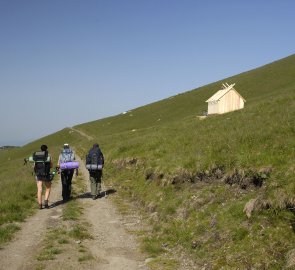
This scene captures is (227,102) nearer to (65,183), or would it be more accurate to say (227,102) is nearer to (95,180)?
(95,180)

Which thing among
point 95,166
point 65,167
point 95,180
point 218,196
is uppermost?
point 65,167

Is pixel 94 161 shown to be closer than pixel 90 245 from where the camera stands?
No

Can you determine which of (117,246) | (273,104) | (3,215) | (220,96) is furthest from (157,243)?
(220,96)

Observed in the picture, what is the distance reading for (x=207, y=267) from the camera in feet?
33.3

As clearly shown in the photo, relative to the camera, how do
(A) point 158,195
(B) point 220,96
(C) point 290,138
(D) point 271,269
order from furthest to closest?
(B) point 220,96 → (A) point 158,195 → (C) point 290,138 → (D) point 271,269

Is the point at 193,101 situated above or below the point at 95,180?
above

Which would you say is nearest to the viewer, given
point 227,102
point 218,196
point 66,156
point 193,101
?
point 218,196

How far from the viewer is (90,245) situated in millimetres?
12672

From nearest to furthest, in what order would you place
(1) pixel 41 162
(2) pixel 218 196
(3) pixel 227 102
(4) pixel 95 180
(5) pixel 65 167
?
(2) pixel 218 196 → (1) pixel 41 162 → (5) pixel 65 167 → (4) pixel 95 180 → (3) pixel 227 102

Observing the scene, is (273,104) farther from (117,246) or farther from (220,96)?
(220,96)


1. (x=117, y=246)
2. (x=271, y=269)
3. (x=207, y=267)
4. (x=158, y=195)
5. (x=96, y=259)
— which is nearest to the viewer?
(x=271, y=269)

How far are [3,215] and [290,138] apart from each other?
1212 centimetres

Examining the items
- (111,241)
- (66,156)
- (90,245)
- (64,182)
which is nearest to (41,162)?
(66,156)

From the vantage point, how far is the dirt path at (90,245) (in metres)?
10.8
